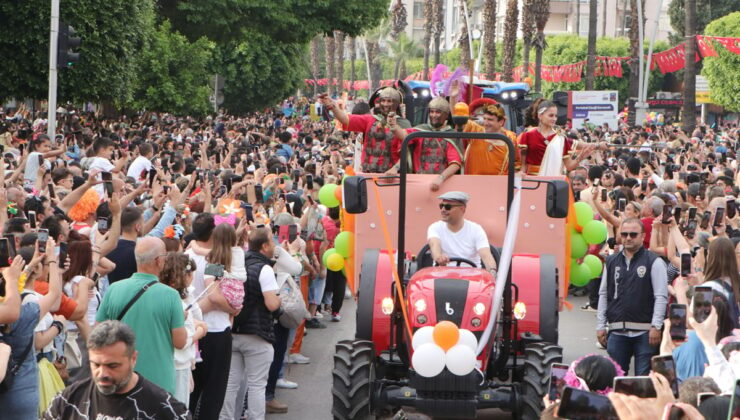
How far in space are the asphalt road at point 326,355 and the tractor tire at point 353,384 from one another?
1.74 m

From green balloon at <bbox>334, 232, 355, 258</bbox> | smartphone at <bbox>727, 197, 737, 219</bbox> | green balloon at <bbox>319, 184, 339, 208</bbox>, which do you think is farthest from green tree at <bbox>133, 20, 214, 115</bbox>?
green balloon at <bbox>334, 232, 355, 258</bbox>

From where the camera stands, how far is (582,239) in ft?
38.4

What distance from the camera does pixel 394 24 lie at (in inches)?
3964

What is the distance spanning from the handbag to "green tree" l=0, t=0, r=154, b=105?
1453 cm

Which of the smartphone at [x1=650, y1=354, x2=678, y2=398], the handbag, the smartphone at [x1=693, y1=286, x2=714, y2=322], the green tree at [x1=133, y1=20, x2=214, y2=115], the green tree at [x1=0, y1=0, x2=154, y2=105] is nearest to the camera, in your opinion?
the smartphone at [x1=650, y1=354, x2=678, y2=398]

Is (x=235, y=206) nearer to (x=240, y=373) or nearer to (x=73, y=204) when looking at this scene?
(x=73, y=204)

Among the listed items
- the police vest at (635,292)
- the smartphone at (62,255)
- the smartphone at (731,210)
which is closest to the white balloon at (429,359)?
the smartphone at (62,255)

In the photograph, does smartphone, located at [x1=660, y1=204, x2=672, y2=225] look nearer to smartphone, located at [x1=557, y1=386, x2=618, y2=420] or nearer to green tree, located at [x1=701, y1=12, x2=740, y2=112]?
smartphone, located at [x1=557, y1=386, x2=618, y2=420]

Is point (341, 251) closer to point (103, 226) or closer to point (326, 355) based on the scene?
point (103, 226)

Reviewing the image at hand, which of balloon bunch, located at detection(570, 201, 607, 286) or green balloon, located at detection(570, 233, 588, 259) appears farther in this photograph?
green balloon, located at detection(570, 233, 588, 259)

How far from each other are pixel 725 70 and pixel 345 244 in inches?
1951

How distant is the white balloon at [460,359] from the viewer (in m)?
8.11

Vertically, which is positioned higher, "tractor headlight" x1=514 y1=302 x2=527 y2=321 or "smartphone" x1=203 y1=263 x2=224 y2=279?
"smartphone" x1=203 y1=263 x2=224 y2=279

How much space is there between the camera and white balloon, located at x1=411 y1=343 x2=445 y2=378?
8.10 m
